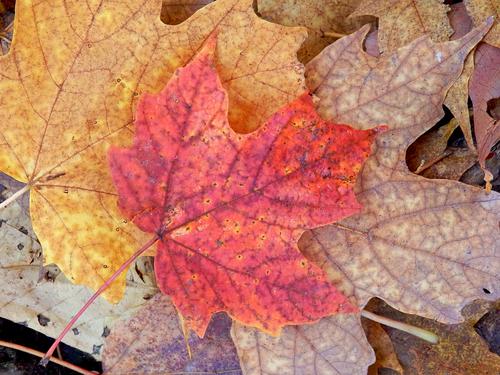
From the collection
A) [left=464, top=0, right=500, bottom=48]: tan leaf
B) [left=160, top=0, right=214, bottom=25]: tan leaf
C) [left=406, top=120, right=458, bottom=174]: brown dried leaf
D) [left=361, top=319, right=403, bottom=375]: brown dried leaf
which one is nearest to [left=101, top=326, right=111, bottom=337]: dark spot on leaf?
[left=361, top=319, right=403, bottom=375]: brown dried leaf

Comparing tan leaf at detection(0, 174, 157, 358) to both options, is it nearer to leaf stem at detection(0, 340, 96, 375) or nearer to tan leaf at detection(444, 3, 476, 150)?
leaf stem at detection(0, 340, 96, 375)

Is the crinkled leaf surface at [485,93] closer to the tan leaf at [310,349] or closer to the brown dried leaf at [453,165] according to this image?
the brown dried leaf at [453,165]

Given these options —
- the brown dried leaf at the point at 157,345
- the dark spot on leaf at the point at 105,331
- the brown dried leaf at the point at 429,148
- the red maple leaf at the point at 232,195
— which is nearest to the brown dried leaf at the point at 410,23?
the brown dried leaf at the point at 429,148

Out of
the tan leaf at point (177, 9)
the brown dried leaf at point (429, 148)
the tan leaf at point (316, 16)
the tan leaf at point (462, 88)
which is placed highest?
the tan leaf at point (177, 9)

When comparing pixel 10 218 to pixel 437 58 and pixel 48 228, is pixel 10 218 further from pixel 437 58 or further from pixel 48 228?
pixel 437 58

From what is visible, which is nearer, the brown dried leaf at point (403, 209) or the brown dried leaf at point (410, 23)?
the brown dried leaf at point (403, 209)

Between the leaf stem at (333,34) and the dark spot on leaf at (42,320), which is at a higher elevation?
the leaf stem at (333,34)
